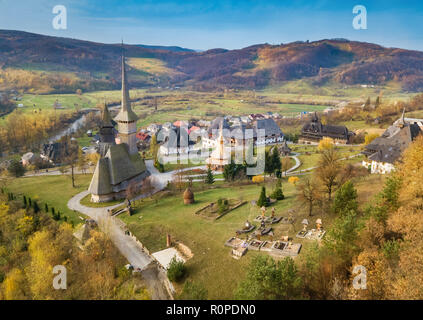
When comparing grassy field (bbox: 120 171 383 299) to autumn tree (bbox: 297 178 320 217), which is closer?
grassy field (bbox: 120 171 383 299)

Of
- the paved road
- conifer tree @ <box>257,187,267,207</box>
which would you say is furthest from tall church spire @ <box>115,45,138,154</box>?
conifer tree @ <box>257,187,267,207</box>

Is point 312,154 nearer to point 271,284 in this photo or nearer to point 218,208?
point 218,208

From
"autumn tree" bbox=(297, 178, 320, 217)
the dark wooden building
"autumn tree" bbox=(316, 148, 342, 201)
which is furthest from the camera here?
the dark wooden building

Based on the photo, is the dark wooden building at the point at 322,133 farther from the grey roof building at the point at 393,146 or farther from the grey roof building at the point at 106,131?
the grey roof building at the point at 106,131

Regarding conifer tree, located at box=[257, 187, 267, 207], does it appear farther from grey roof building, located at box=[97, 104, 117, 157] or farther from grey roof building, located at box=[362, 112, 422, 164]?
grey roof building, located at box=[97, 104, 117, 157]

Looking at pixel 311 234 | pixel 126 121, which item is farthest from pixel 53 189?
pixel 311 234

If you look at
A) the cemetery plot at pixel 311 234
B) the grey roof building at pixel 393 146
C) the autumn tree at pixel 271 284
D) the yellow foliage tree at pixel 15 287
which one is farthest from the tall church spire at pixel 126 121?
the grey roof building at pixel 393 146
